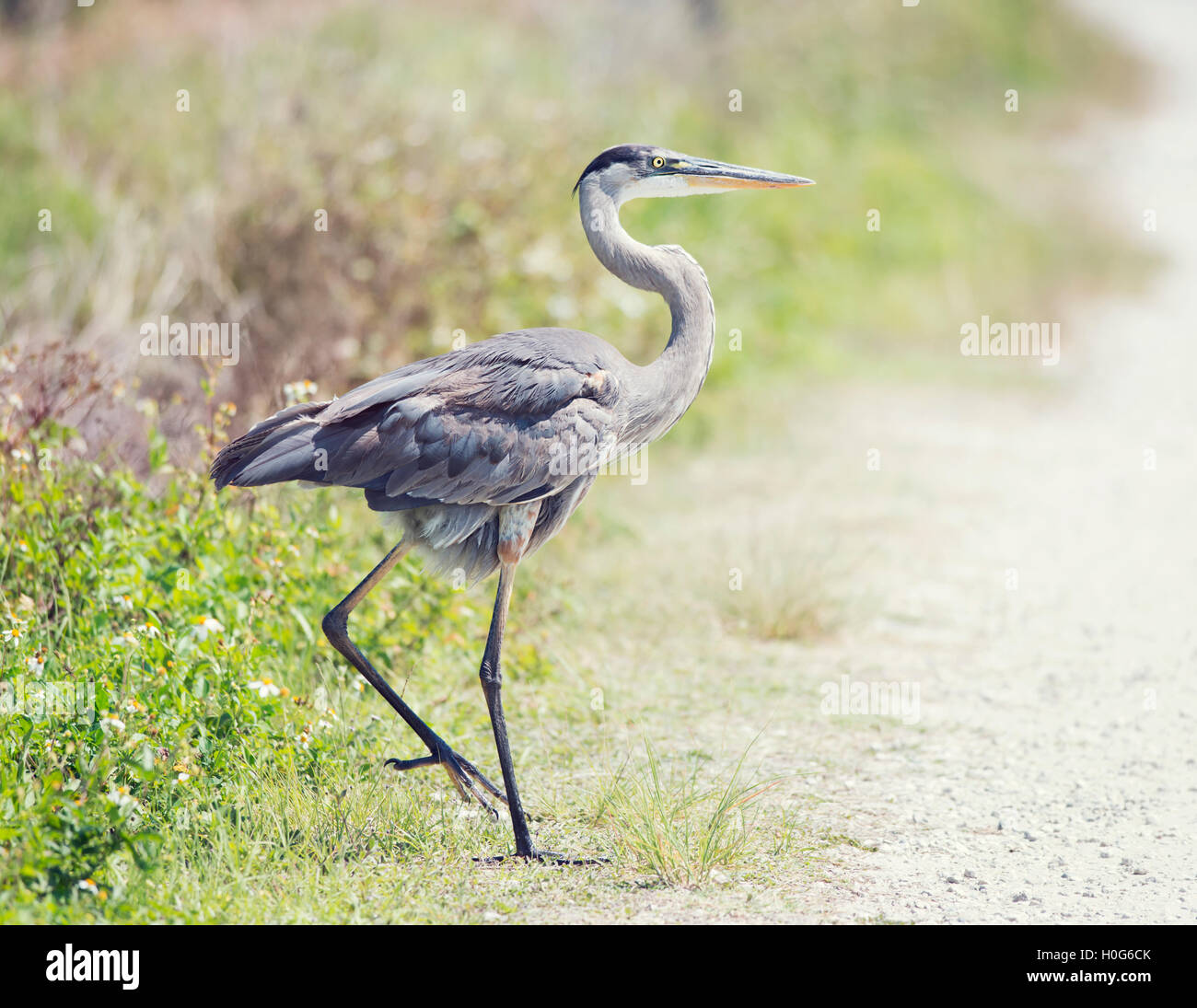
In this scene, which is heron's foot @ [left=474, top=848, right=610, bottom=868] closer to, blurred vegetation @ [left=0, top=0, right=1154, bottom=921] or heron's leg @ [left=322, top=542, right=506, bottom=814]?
blurred vegetation @ [left=0, top=0, right=1154, bottom=921]

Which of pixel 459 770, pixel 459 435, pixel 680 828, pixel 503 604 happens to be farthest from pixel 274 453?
pixel 680 828

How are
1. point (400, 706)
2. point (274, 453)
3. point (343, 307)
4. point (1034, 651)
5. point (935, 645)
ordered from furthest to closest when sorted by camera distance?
point (343, 307)
point (935, 645)
point (1034, 651)
point (400, 706)
point (274, 453)

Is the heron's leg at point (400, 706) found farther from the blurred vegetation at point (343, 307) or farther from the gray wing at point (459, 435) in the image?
the gray wing at point (459, 435)

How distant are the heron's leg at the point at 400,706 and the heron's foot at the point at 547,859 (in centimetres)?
32

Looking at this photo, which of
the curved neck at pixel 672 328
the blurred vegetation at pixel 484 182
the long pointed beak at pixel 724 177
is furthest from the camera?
the blurred vegetation at pixel 484 182

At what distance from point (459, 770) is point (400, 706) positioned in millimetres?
313

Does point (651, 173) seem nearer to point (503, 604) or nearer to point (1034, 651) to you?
point (503, 604)

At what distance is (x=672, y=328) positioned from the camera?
16.0 feet

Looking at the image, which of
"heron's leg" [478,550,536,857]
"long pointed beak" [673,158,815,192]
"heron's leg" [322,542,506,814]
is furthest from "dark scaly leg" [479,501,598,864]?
"long pointed beak" [673,158,815,192]

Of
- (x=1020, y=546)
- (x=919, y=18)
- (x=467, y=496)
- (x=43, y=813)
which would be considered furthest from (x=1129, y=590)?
(x=919, y=18)

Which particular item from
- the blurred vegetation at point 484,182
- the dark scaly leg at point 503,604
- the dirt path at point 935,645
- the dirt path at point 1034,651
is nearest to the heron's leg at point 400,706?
the dark scaly leg at point 503,604

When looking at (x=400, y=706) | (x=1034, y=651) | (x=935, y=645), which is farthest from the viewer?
(x=935, y=645)

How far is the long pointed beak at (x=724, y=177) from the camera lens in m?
4.91
